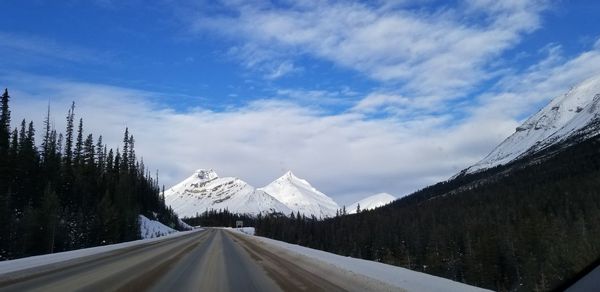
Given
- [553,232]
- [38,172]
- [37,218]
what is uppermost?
[38,172]

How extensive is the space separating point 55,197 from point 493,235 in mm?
60392

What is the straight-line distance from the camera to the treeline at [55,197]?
51.0 meters

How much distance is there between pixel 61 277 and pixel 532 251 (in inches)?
2831

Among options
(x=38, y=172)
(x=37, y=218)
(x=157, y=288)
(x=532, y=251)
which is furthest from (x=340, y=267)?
(x=532, y=251)

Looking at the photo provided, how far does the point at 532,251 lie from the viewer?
72.1m

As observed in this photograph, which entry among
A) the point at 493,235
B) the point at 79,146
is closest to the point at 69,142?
the point at 79,146

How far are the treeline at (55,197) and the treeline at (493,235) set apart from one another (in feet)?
119

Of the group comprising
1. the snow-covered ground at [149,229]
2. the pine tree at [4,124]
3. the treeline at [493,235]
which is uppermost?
the pine tree at [4,124]

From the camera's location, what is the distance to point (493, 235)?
248ft

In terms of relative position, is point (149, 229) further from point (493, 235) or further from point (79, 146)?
point (493, 235)

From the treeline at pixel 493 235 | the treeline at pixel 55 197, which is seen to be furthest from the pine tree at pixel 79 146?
the treeline at pixel 493 235

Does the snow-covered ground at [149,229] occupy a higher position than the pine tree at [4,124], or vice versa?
the pine tree at [4,124]

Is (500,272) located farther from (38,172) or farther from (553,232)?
(38,172)

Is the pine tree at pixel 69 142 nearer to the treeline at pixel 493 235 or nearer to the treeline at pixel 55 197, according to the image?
the treeline at pixel 55 197
